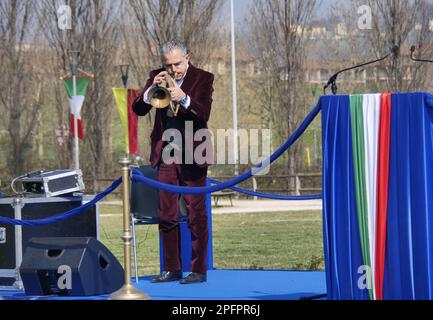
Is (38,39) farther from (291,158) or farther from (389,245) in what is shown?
(389,245)

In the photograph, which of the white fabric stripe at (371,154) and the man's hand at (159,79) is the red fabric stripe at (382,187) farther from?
the man's hand at (159,79)

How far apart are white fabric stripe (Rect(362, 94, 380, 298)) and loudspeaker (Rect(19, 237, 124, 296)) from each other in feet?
7.21

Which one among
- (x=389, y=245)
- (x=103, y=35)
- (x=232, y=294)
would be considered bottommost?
(x=232, y=294)

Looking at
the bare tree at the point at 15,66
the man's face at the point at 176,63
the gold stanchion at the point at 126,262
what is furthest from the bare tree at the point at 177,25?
the gold stanchion at the point at 126,262

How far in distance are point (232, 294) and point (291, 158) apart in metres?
25.3

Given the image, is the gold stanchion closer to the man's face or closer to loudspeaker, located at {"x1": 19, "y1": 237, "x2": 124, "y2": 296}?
loudspeaker, located at {"x1": 19, "y1": 237, "x2": 124, "y2": 296}

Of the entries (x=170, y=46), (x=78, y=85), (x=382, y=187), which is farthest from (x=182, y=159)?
(x=78, y=85)

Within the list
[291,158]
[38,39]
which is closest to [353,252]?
[291,158]

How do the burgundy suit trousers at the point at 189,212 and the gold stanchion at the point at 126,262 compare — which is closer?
the gold stanchion at the point at 126,262

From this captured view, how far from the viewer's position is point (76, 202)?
853 cm

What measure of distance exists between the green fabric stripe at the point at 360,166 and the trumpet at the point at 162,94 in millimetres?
1815

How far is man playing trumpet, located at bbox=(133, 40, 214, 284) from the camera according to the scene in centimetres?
773

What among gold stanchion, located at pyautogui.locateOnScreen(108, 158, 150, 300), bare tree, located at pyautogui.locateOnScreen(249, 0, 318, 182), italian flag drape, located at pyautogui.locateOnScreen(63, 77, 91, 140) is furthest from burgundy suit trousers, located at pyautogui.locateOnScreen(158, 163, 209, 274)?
bare tree, located at pyautogui.locateOnScreen(249, 0, 318, 182)

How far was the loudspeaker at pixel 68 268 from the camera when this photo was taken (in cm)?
726
